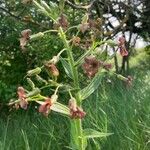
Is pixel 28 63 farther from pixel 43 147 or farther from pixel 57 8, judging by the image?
pixel 57 8

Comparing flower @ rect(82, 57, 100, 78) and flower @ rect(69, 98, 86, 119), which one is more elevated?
flower @ rect(82, 57, 100, 78)

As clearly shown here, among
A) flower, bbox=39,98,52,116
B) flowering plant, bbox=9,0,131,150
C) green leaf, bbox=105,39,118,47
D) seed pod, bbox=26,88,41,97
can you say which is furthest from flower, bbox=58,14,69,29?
flower, bbox=39,98,52,116

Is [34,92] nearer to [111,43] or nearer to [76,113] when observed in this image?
[76,113]

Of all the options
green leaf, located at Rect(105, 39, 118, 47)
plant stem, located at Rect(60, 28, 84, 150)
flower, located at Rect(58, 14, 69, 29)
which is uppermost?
flower, located at Rect(58, 14, 69, 29)

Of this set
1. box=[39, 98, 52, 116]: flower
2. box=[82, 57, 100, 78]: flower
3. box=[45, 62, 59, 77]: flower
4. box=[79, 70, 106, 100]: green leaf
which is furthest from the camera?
box=[79, 70, 106, 100]: green leaf

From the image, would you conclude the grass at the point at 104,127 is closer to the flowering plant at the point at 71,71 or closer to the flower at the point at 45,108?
the flowering plant at the point at 71,71

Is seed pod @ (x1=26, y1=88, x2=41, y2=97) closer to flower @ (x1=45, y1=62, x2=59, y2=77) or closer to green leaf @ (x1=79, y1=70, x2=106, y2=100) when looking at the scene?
flower @ (x1=45, y1=62, x2=59, y2=77)
